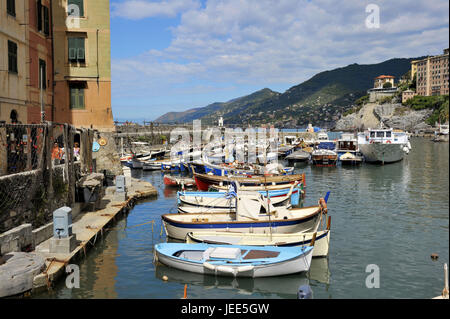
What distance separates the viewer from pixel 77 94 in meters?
33.8

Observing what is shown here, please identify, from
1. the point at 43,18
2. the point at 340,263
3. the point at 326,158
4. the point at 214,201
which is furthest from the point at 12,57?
the point at 326,158

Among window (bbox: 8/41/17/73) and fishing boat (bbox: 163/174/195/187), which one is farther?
fishing boat (bbox: 163/174/195/187)

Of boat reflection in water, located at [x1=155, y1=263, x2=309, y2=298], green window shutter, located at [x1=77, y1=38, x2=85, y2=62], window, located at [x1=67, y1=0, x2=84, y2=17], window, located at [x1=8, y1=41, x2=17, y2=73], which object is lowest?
boat reflection in water, located at [x1=155, y1=263, x2=309, y2=298]

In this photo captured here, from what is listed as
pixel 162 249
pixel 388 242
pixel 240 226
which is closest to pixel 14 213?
pixel 162 249

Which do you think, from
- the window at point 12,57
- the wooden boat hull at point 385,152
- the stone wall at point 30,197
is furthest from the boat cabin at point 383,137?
the window at point 12,57

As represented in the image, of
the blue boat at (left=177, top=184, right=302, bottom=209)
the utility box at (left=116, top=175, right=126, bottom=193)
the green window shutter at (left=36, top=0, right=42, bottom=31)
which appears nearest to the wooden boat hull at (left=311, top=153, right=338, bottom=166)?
the blue boat at (left=177, top=184, right=302, bottom=209)

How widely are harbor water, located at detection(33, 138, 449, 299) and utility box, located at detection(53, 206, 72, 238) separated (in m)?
1.72

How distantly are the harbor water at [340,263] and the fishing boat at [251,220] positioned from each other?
1.50m

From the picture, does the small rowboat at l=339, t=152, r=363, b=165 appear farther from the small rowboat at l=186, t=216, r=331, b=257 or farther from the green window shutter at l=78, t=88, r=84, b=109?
the small rowboat at l=186, t=216, r=331, b=257

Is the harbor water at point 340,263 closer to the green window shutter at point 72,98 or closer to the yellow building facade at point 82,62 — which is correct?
the yellow building facade at point 82,62

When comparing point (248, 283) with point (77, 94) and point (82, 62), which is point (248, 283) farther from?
point (82, 62)

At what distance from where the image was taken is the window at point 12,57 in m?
23.3

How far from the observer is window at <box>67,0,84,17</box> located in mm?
32438
